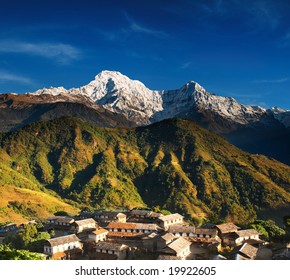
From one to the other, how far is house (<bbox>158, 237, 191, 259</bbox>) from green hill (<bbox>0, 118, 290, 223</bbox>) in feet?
142

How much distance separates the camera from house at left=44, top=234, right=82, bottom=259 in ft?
85.6

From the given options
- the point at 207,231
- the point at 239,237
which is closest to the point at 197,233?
the point at 207,231

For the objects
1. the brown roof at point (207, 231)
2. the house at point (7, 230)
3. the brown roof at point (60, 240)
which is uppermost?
the brown roof at point (207, 231)

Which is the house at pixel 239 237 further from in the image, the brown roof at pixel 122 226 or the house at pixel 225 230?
the brown roof at pixel 122 226

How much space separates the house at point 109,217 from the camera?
39266mm

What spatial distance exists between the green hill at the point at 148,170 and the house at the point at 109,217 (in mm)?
28481

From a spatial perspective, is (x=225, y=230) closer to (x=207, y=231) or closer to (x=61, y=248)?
(x=207, y=231)

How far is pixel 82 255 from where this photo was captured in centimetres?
2667

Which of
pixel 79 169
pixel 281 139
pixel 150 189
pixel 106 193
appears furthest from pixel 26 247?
pixel 281 139

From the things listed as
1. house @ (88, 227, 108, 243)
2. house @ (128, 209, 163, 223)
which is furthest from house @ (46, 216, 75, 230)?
house @ (128, 209, 163, 223)

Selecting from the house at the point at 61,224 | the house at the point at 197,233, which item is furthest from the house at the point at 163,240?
the house at the point at 61,224

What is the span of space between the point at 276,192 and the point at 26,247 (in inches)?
2407
